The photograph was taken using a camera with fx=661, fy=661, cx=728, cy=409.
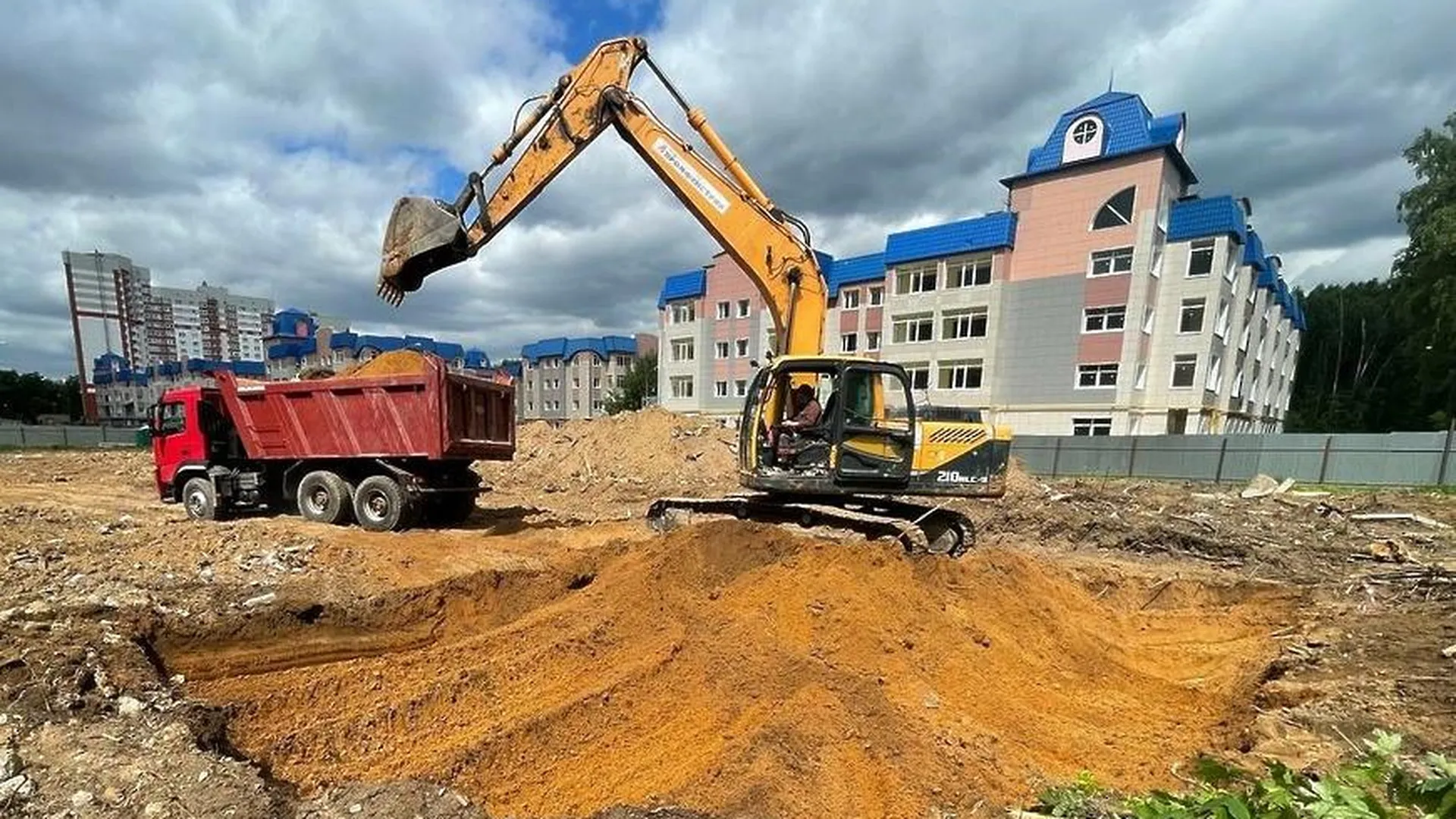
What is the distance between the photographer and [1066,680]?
5.38 metres

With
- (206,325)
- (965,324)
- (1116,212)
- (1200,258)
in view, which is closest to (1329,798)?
(1116,212)

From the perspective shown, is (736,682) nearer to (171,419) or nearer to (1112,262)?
(171,419)

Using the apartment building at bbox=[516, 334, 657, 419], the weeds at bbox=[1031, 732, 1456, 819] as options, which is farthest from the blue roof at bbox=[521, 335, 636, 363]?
the weeds at bbox=[1031, 732, 1456, 819]

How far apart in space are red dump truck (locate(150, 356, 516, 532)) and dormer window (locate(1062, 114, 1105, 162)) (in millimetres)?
24794

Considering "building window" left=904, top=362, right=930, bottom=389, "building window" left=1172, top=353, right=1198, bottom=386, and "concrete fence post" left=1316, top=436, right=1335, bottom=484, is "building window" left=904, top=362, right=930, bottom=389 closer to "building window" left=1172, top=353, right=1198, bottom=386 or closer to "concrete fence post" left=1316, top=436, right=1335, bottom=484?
"building window" left=1172, top=353, right=1198, bottom=386

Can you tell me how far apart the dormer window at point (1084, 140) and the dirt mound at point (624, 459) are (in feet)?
59.5

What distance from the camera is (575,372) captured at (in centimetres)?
6794

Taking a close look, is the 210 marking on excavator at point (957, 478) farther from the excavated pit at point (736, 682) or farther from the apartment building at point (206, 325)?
the apartment building at point (206, 325)

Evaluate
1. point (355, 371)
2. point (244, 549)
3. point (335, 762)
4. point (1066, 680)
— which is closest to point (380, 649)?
point (335, 762)

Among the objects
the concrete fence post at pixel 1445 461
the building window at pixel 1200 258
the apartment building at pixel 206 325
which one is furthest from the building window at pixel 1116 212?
the apartment building at pixel 206 325

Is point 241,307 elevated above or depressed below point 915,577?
above

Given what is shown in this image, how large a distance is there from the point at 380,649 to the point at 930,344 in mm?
28516

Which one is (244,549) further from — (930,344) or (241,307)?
(241,307)

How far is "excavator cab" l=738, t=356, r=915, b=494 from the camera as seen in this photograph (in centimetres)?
713
